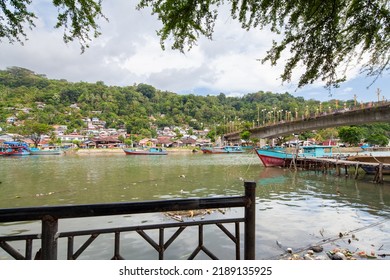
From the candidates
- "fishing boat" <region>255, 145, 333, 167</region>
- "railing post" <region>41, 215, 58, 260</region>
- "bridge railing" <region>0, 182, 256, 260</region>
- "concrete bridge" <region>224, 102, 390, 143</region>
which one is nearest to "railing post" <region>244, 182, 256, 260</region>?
"bridge railing" <region>0, 182, 256, 260</region>

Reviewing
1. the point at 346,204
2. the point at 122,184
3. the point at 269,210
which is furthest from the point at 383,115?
the point at 122,184

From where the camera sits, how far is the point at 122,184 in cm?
1917

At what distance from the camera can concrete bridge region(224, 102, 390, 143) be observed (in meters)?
28.3

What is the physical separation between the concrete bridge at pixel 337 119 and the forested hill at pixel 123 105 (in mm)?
41014

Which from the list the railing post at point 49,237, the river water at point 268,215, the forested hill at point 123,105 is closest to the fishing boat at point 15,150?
the forested hill at point 123,105

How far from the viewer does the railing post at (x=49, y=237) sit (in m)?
2.42

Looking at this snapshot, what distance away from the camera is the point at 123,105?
5340 inches

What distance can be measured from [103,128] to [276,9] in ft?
410

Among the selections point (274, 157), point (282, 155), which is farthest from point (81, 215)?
point (274, 157)

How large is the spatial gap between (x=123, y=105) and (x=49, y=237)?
139011 mm

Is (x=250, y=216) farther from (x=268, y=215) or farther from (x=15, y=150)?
(x=15, y=150)

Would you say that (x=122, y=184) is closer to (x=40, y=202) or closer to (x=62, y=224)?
(x=40, y=202)

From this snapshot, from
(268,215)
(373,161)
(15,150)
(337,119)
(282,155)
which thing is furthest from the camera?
(15,150)

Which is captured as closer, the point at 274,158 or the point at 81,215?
the point at 81,215
